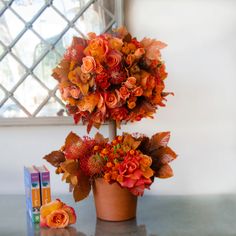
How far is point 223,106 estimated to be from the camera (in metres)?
1.44

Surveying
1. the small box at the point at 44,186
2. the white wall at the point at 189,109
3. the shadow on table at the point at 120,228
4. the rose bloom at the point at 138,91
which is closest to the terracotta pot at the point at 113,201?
A: the shadow on table at the point at 120,228

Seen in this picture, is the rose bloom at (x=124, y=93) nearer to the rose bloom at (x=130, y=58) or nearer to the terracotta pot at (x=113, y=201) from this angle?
the rose bloom at (x=130, y=58)

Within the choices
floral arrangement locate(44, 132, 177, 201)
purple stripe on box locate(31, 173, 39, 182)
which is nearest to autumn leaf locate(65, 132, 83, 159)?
floral arrangement locate(44, 132, 177, 201)

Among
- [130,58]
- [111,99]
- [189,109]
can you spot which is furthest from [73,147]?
[189,109]

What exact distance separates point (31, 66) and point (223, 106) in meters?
0.65

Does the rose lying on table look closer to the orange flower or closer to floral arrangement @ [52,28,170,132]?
the orange flower

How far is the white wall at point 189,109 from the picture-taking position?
1.42 metres

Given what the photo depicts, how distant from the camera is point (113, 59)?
41.1 inches

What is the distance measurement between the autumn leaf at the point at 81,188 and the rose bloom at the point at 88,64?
26cm

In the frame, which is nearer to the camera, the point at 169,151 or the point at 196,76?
the point at 169,151

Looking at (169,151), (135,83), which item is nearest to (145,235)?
(169,151)

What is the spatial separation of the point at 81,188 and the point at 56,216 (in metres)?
0.09

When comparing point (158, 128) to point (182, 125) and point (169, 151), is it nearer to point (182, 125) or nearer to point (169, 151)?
point (182, 125)

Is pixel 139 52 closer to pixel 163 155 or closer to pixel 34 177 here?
pixel 163 155
